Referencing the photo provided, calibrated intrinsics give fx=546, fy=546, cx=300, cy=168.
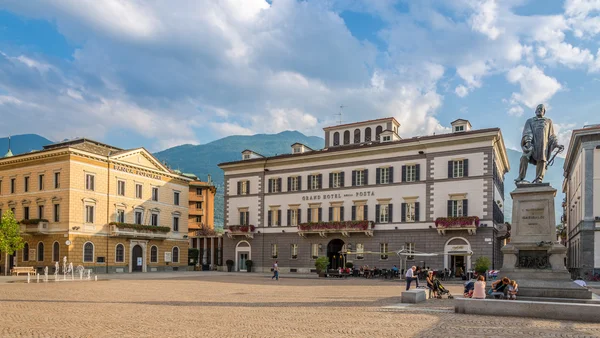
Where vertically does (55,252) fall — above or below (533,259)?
below

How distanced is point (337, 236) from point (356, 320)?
3440cm

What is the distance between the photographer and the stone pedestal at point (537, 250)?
16.1 metres

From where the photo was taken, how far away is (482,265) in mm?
37875

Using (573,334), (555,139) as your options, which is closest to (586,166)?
(555,139)

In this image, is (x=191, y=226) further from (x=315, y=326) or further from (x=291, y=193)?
(x=315, y=326)

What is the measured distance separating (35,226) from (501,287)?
4194 centimetres

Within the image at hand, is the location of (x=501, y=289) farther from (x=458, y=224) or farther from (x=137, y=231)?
(x=137, y=231)

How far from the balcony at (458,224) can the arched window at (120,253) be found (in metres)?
28.8

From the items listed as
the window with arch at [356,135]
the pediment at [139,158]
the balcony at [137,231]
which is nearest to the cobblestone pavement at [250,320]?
the balcony at [137,231]

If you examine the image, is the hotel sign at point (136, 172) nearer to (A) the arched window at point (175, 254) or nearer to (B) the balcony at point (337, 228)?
(A) the arched window at point (175, 254)

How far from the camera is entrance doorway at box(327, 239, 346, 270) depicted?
49.9m

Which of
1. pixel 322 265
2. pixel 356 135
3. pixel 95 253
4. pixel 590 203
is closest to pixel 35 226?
pixel 95 253

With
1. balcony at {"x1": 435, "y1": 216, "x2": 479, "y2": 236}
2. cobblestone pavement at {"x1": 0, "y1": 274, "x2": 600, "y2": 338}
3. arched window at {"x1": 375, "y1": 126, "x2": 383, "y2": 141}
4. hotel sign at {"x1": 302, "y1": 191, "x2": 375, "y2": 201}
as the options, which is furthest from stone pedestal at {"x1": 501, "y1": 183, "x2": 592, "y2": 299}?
arched window at {"x1": 375, "y1": 126, "x2": 383, "y2": 141}

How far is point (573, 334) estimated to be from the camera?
12.2 metres
